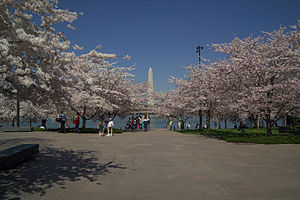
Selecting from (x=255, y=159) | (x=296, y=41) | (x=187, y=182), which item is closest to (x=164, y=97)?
(x=296, y=41)

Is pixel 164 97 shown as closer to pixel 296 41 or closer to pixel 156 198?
pixel 296 41

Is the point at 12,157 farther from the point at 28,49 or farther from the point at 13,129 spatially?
the point at 13,129

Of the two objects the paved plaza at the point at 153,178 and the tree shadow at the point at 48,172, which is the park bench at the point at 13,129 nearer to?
the tree shadow at the point at 48,172

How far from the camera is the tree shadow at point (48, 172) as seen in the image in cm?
561

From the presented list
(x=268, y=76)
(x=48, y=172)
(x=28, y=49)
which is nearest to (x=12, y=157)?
(x=48, y=172)

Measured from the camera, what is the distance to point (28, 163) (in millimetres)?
8094

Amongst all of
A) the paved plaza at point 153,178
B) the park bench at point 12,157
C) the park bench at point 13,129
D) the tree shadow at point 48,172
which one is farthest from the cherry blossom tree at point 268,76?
the park bench at point 13,129

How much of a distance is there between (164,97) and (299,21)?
85.6ft

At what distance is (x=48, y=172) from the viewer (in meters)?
6.98

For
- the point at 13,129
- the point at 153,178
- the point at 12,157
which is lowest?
the point at 153,178

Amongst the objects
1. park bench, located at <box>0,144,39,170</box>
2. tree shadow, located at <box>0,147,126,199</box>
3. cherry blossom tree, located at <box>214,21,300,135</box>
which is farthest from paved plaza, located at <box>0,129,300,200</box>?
cherry blossom tree, located at <box>214,21,300,135</box>

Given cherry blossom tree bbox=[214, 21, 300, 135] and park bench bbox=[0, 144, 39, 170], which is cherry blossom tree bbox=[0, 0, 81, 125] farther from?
cherry blossom tree bbox=[214, 21, 300, 135]

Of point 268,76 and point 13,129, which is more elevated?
point 268,76

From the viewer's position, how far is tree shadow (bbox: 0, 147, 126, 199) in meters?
5.61
